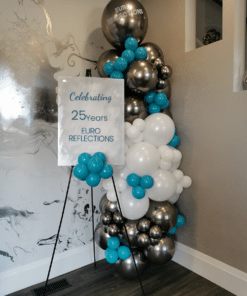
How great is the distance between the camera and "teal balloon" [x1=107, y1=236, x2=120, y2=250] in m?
1.85

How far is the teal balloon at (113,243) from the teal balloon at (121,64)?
50.0 inches

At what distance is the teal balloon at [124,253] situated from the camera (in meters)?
1.81

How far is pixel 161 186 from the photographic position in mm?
1822

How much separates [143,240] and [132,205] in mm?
263

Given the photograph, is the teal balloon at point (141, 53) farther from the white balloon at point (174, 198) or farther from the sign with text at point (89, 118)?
the white balloon at point (174, 198)

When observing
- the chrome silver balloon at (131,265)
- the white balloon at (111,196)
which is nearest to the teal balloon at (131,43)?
the white balloon at (111,196)

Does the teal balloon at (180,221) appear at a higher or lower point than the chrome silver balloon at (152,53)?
lower

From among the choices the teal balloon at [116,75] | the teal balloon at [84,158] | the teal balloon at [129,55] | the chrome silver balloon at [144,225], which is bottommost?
the chrome silver balloon at [144,225]

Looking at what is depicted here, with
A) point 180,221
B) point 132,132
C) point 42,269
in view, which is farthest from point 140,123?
point 42,269

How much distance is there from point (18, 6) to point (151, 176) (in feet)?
5.24

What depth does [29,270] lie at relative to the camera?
194cm

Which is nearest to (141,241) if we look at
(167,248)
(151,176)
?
(167,248)

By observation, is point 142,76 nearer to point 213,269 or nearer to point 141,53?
point 141,53

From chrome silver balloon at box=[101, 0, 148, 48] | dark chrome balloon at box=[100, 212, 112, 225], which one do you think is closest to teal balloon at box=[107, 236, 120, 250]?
dark chrome balloon at box=[100, 212, 112, 225]
